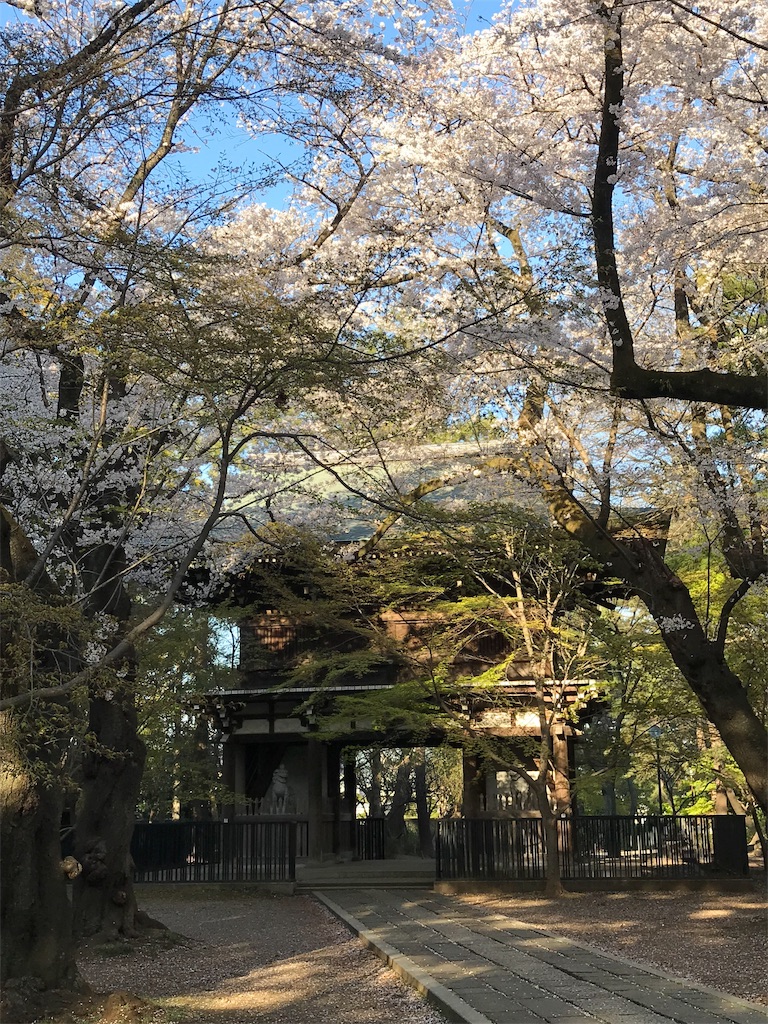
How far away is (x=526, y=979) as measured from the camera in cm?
755

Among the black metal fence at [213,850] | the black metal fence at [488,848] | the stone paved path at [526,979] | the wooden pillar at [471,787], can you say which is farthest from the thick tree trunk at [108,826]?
the wooden pillar at [471,787]

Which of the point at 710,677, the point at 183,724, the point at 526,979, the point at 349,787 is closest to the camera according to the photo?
the point at 526,979

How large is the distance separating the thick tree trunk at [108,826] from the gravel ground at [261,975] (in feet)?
1.57

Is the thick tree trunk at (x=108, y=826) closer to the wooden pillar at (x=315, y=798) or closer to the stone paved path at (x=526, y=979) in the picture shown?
the stone paved path at (x=526, y=979)

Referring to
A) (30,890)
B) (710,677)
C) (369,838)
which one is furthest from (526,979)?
(369,838)

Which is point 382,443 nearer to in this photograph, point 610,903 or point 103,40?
point 103,40

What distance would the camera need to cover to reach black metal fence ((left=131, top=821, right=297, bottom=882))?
56.1 feet

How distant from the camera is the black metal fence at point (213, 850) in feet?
56.1

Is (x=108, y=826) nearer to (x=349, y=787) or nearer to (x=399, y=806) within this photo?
(x=349, y=787)

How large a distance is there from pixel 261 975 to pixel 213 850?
908 centimetres

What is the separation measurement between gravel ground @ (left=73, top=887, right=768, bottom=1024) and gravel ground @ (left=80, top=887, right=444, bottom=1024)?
0.04 ft

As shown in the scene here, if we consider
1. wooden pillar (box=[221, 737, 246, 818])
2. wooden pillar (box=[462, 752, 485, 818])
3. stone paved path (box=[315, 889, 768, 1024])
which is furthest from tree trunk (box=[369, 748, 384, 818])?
stone paved path (box=[315, 889, 768, 1024])

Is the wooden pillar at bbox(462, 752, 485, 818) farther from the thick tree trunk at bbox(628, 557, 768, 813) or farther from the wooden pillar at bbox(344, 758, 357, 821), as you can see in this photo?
the thick tree trunk at bbox(628, 557, 768, 813)

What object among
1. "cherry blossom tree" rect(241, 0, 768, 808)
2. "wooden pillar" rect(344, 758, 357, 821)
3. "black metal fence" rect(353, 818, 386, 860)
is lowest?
"black metal fence" rect(353, 818, 386, 860)
